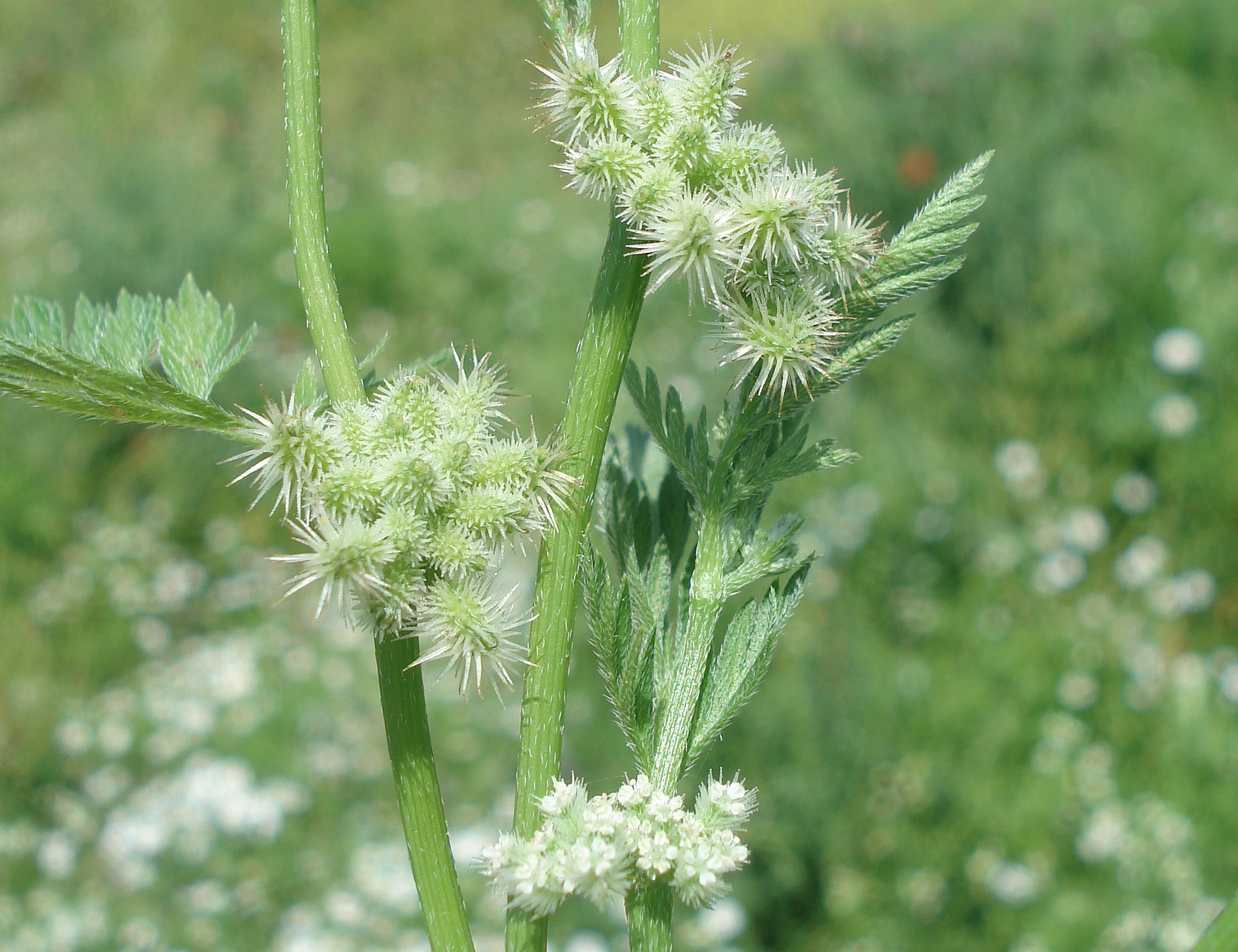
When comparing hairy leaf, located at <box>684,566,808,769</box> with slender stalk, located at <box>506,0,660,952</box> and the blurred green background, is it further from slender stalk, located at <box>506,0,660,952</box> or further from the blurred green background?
the blurred green background

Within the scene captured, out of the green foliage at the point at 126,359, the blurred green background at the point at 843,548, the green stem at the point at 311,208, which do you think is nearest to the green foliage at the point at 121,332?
the green foliage at the point at 126,359

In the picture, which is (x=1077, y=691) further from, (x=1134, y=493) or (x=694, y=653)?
(x=694, y=653)

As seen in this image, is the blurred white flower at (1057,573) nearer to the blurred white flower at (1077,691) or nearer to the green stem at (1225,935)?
the blurred white flower at (1077,691)

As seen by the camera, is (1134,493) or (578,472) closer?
(578,472)

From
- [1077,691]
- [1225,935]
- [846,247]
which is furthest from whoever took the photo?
[1077,691]

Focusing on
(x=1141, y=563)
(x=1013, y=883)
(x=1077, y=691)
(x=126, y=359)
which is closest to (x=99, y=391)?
(x=126, y=359)

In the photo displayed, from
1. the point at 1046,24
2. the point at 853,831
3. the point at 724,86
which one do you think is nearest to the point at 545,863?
the point at 724,86

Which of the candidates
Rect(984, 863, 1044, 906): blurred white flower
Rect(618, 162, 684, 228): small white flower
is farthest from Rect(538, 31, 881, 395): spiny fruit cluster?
Rect(984, 863, 1044, 906): blurred white flower
